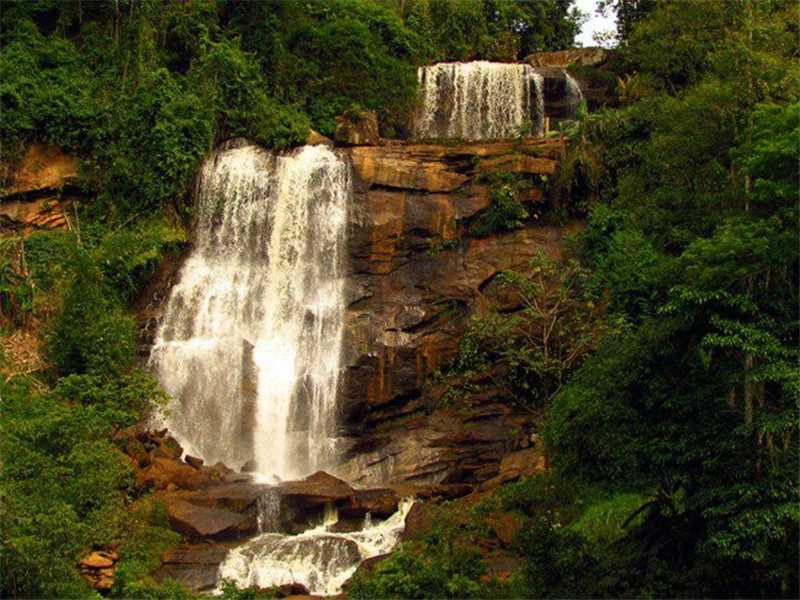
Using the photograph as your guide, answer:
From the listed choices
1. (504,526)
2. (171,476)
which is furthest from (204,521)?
(504,526)

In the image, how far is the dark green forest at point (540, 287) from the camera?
47.4ft

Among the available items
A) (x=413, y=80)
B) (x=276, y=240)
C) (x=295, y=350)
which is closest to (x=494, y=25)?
(x=413, y=80)

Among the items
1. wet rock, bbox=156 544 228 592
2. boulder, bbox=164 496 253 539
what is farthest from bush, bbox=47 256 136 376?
wet rock, bbox=156 544 228 592

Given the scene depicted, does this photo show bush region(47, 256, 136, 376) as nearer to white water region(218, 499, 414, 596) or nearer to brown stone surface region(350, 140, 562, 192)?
white water region(218, 499, 414, 596)

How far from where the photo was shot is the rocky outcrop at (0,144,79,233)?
29.5m

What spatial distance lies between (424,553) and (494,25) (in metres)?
27.4

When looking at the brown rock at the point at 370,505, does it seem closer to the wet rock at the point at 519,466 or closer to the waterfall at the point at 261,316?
the wet rock at the point at 519,466

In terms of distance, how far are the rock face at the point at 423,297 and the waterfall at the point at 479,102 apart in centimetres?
390

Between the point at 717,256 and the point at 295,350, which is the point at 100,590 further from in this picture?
the point at 717,256

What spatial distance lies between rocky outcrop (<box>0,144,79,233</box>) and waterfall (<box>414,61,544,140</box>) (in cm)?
1105

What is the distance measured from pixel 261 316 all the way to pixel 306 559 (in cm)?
914

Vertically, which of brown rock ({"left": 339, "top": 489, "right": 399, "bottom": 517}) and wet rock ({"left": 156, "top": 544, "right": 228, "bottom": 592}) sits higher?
brown rock ({"left": 339, "top": 489, "right": 399, "bottom": 517})

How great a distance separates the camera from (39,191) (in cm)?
3005

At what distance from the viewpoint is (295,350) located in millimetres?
26406
